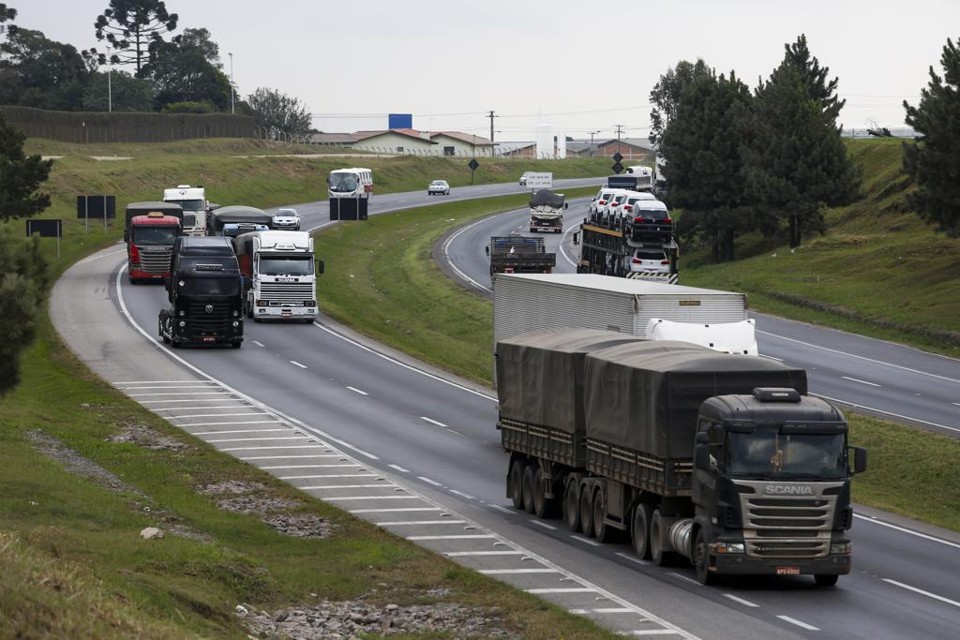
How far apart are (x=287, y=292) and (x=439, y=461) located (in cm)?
2810

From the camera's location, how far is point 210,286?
56.2 meters

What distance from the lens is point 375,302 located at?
78.7 metres

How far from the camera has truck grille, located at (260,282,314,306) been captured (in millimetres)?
64438

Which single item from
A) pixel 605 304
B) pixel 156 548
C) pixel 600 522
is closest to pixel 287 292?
pixel 605 304

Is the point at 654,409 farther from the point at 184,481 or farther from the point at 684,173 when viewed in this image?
the point at 684,173

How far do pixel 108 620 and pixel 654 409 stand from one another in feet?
41.5

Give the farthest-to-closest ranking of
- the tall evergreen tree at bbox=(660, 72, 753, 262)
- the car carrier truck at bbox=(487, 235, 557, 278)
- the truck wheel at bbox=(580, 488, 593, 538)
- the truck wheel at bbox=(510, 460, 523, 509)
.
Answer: the tall evergreen tree at bbox=(660, 72, 753, 262) < the car carrier truck at bbox=(487, 235, 557, 278) < the truck wheel at bbox=(510, 460, 523, 509) < the truck wheel at bbox=(580, 488, 593, 538)

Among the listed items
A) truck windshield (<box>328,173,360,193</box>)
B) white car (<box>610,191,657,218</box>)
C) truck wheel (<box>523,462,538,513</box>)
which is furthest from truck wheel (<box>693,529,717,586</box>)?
truck windshield (<box>328,173,360,193</box>)

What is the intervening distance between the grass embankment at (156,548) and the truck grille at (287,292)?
59.0 ft

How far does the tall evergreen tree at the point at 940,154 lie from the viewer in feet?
208

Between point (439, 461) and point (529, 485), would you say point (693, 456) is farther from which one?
point (439, 461)

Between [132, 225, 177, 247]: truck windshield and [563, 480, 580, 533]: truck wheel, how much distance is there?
153 feet

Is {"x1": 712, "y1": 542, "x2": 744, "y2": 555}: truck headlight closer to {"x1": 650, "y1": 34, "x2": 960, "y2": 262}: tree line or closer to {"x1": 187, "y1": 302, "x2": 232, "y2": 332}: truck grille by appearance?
{"x1": 187, "y1": 302, "x2": 232, "y2": 332}: truck grille

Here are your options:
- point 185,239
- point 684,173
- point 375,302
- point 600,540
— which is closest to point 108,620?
point 600,540
